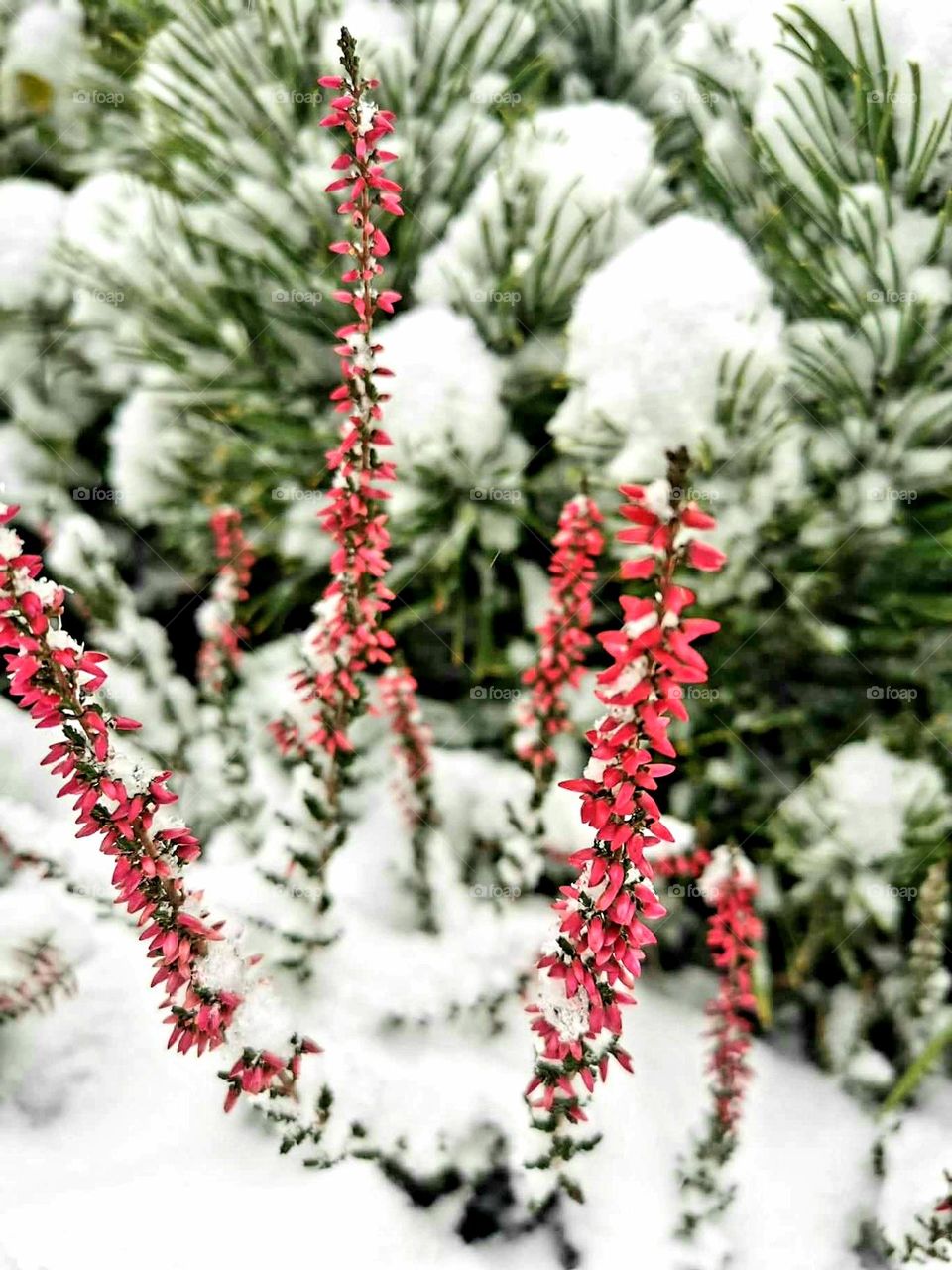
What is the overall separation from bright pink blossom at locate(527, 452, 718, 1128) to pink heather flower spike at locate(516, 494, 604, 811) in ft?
1.53

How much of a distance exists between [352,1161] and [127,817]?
970 mm

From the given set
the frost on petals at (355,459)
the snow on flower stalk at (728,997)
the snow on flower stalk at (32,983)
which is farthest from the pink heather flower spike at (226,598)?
the snow on flower stalk at (728,997)

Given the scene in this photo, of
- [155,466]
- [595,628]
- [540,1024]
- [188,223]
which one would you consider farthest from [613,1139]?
[188,223]

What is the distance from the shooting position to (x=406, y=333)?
188 cm

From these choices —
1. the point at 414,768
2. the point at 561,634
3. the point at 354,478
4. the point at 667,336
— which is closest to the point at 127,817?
the point at 354,478

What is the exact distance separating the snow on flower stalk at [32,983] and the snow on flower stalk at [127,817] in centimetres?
68

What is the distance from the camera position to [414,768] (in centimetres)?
177

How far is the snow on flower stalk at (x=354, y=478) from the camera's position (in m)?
1.08

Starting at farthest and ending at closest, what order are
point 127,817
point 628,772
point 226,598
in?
point 226,598
point 127,817
point 628,772

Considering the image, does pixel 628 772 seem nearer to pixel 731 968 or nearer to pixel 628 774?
pixel 628 774

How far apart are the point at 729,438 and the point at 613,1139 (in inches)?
55.8

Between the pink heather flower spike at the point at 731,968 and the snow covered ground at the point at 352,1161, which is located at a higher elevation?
the pink heather flower spike at the point at 731,968

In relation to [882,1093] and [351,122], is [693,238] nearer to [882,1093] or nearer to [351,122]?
[351,122]

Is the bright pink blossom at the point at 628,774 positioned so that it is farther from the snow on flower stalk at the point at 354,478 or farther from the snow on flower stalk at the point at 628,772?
the snow on flower stalk at the point at 354,478
